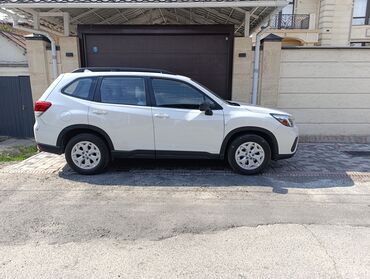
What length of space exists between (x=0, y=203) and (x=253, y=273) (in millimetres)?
3493

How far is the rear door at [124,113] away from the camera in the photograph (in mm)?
4973

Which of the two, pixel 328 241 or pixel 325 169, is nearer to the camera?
pixel 328 241

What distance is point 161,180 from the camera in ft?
16.5

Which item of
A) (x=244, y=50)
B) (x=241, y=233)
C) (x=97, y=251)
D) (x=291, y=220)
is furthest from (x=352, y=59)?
(x=97, y=251)

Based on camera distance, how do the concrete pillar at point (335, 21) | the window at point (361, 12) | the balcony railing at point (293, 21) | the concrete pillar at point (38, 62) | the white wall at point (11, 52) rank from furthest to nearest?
the window at point (361, 12) → the balcony railing at point (293, 21) → the concrete pillar at point (335, 21) → the white wall at point (11, 52) → the concrete pillar at point (38, 62)

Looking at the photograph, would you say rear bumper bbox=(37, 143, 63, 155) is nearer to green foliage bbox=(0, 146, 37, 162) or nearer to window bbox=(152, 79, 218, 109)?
green foliage bbox=(0, 146, 37, 162)

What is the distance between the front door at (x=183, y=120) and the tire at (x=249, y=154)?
29 centimetres

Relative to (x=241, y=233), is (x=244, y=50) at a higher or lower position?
higher

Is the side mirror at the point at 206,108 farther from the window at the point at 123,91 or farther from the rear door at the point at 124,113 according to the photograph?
the window at the point at 123,91

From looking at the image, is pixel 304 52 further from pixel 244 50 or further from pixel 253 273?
pixel 253 273

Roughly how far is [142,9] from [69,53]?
7.30 feet

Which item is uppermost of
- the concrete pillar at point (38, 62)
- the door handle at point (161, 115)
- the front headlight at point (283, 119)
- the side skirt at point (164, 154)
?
the concrete pillar at point (38, 62)

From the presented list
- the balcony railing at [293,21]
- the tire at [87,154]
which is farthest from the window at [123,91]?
the balcony railing at [293,21]

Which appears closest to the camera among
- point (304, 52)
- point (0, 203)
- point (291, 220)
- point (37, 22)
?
point (291, 220)
